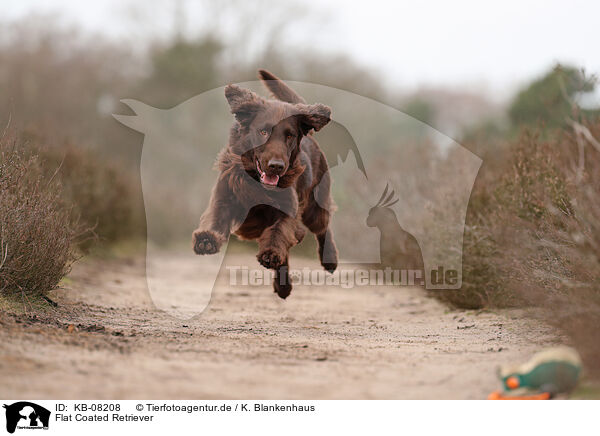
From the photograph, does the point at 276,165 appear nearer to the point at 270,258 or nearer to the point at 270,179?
the point at 270,179

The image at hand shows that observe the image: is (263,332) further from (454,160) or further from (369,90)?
(369,90)

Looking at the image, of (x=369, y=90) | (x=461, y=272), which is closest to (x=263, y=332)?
(x=461, y=272)

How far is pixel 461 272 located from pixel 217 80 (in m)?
18.6

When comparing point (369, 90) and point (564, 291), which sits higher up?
point (369, 90)

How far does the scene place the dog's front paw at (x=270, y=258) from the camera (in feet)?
15.7

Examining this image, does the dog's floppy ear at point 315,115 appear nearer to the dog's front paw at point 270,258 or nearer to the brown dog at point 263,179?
the brown dog at point 263,179

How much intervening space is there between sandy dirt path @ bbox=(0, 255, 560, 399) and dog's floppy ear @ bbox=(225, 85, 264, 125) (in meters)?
1.89

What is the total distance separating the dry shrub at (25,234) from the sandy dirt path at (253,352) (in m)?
0.38

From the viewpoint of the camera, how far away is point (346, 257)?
37.9 ft

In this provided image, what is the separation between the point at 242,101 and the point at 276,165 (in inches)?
29.2

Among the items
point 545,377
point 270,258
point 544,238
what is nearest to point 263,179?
point 270,258

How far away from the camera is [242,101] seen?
5070 millimetres
